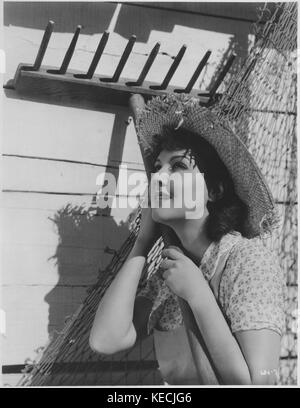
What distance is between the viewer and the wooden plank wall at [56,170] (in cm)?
224

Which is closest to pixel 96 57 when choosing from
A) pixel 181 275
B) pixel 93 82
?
pixel 93 82

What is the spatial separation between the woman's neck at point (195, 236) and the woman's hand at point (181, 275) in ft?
0.13

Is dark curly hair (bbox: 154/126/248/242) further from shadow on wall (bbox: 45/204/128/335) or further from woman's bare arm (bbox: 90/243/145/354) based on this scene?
shadow on wall (bbox: 45/204/128/335)

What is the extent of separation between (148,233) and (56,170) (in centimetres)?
40

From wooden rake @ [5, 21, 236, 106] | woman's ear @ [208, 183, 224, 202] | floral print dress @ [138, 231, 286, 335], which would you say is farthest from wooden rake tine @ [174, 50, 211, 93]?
floral print dress @ [138, 231, 286, 335]

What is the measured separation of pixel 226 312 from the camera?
1.95m

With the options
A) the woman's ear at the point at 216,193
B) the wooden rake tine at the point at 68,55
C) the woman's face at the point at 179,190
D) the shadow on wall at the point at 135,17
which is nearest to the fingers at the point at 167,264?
the woman's face at the point at 179,190

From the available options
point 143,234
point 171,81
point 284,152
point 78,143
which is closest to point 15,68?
point 78,143

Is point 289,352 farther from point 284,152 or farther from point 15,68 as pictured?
point 15,68

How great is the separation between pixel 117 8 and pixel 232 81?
0.46 meters

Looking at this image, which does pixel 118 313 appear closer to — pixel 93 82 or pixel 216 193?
pixel 216 193

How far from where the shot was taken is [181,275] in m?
2.01

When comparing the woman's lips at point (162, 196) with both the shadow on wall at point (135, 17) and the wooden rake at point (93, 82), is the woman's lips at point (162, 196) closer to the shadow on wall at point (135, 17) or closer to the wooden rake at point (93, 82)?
the wooden rake at point (93, 82)

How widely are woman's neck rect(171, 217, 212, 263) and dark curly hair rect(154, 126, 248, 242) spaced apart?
0.02 metres
